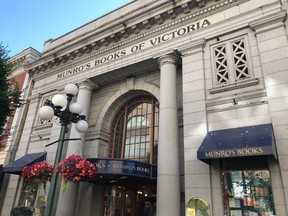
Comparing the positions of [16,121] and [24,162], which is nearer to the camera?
[24,162]

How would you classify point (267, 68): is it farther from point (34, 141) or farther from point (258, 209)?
point (34, 141)

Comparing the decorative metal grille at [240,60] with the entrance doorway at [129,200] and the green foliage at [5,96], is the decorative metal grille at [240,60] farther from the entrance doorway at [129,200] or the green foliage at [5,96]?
the green foliage at [5,96]

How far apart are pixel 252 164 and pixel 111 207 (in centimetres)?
710

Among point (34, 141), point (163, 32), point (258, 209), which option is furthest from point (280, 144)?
point (34, 141)

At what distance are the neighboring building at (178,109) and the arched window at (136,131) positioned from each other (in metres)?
0.06

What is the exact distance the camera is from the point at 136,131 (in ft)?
42.5

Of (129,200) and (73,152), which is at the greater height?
(73,152)

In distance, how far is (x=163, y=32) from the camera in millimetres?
11797

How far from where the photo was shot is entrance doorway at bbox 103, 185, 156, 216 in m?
12.0

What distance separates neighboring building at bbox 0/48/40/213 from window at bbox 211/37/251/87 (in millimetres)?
11870

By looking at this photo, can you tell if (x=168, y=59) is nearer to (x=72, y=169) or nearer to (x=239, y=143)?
(x=239, y=143)

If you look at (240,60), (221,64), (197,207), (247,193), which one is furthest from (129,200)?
(240,60)

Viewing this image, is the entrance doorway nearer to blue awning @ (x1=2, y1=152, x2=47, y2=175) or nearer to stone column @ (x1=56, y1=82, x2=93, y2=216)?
stone column @ (x1=56, y1=82, x2=93, y2=216)

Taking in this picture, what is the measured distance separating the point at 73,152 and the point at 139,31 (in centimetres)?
668
